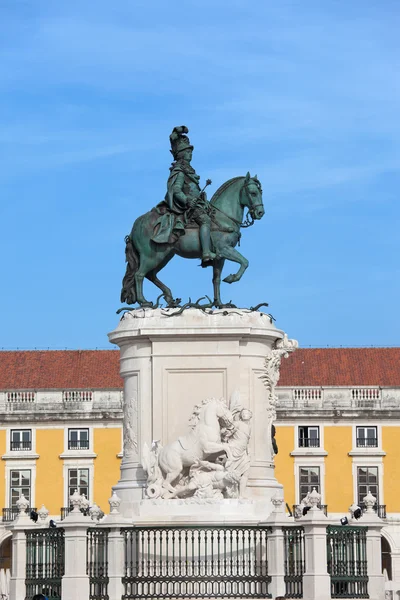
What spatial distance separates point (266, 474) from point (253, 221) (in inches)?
147

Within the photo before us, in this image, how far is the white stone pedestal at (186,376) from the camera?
81.7 feet

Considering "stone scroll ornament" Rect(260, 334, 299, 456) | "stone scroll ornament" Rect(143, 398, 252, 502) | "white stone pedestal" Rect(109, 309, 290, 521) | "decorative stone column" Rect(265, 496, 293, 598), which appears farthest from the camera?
"stone scroll ornament" Rect(260, 334, 299, 456)

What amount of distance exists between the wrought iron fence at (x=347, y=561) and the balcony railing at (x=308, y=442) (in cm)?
4475

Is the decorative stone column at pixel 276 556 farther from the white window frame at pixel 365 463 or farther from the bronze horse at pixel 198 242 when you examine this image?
the white window frame at pixel 365 463

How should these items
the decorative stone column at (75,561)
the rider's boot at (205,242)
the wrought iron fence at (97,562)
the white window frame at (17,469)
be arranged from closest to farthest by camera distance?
the decorative stone column at (75,561)
the wrought iron fence at (97,562)
the rider's boot at (205,242)
the white window frame at (17,469)

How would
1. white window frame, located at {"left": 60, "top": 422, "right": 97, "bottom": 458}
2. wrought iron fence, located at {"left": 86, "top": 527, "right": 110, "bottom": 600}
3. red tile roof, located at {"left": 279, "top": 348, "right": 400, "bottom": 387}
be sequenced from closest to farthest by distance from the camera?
wrought iron fence, located at {"left": 86, "top": 527, "right": 110, "bottom": 600} < white window frame, located at {"left": 60, "top": 422, "right": 97, "bottom": 458} < red tile roof, located at {"left": 279, "top": 348, "right": 400, "bottom": 387}

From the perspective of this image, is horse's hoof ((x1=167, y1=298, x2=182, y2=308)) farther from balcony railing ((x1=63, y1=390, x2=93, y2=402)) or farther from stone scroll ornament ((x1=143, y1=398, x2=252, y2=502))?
balcony railing ((x1=63, y1=390, x2=93, y2=402))

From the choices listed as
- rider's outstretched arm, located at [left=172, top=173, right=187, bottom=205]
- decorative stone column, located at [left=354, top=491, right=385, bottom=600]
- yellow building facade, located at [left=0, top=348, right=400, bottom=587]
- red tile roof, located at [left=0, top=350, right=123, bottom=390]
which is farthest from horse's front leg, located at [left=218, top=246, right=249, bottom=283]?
red tile roof, located at [left=0, top=350, right=123, bottom=390]

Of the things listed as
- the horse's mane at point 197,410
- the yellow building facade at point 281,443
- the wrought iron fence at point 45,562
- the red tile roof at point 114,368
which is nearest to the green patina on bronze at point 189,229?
the horse's mane at point 197,410

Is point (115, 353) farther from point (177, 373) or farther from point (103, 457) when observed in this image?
point (177, 373)

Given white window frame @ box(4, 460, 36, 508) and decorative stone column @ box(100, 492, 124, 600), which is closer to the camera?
decorative stone column @ box(100, 492, 124, 600)

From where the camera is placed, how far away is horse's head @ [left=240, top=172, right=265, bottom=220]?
26000 mm

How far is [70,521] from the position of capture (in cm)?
2339

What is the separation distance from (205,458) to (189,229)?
3547 millimetres
